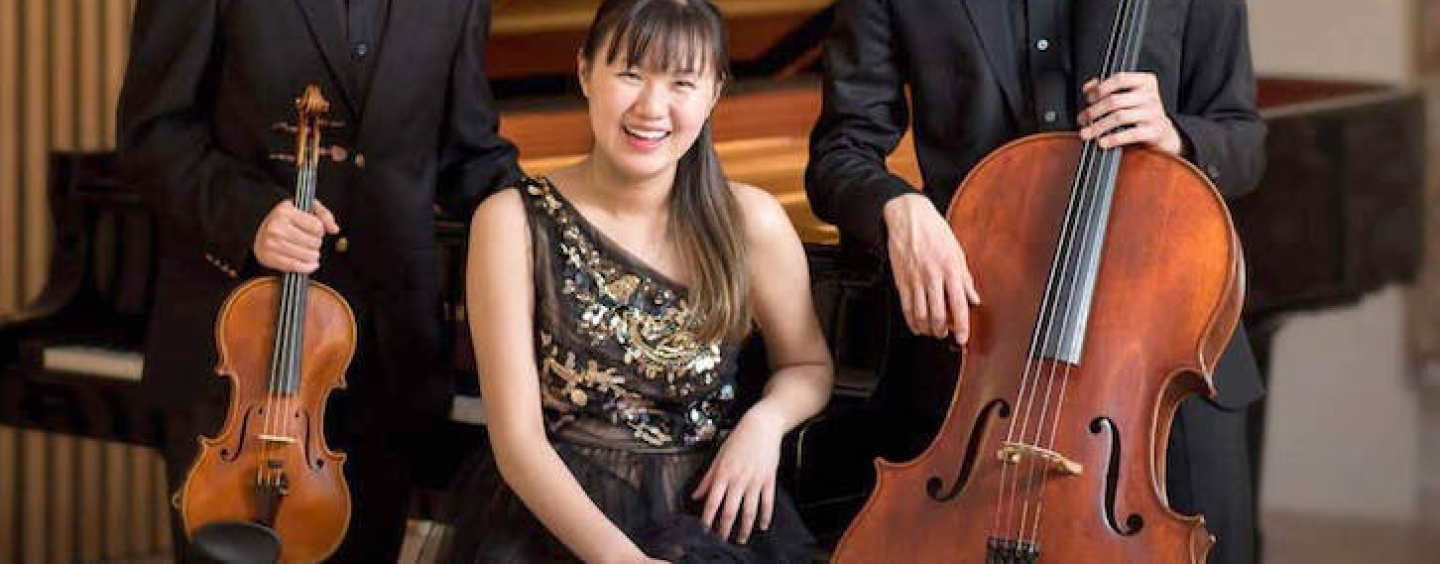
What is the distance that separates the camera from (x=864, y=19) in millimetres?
2686

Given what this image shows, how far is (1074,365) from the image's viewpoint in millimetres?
2365

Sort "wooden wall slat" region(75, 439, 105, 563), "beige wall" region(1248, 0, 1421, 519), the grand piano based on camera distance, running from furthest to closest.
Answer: "wooden wall slat" region(75, 439, 105, 563) → "beige wall" region(1248, 0, 1421, 519) → the grand piano

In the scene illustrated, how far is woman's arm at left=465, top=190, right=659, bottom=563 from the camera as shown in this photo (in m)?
2.50

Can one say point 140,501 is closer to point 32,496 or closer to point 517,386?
point 32,496

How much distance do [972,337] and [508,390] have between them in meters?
0.49

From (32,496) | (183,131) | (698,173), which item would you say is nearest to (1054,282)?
(698,173)

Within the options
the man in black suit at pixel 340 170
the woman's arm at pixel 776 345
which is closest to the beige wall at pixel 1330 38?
the woman's arm at pixel 776 345

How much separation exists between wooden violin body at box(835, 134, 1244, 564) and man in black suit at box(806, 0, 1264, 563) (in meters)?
0.14

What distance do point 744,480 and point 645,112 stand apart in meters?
0.40

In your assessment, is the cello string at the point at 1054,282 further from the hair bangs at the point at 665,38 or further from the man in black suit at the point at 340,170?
the man in black suit at the point at 340,170

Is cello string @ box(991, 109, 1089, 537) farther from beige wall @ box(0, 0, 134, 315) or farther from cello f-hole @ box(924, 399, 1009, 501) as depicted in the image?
beige wall @ box(0, 0, 134, 315)

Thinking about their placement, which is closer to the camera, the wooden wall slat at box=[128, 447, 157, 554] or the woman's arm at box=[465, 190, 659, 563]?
the woman's arm at box=[465, 190, 659, 563]

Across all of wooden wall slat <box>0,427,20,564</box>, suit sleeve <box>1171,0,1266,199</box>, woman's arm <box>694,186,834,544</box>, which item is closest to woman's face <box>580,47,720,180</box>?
woman's arm <box>694,186,834,544</box>

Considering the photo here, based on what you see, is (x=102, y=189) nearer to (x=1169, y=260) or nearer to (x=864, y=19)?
(x=864, y=19)
